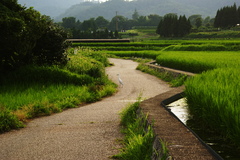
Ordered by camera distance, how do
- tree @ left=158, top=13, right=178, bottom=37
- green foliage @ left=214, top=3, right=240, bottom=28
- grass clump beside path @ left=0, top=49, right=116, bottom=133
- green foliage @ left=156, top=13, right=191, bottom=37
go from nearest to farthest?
grass clump beside path @ left=0, top=49, right=116, bottom=133 → green foliage @ left=156, top=13, right=191, bottom=37 → tree @ left=158, top=13, right=178, bottom=37 → green foliage @ left=214, top=3, right=240, bottom=28

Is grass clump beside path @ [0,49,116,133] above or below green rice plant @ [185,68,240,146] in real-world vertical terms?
below

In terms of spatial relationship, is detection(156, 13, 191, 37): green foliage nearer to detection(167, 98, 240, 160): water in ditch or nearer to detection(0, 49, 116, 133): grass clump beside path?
detection(0, 49, 116, 133): grass clump beside path

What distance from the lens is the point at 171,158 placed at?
3.86 m

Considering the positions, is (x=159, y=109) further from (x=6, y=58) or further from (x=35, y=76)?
(x=6, y=58)

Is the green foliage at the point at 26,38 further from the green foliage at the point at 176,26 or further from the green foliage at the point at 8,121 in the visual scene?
the green foliage at the point at 176,26

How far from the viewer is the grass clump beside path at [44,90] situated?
9.56 meters

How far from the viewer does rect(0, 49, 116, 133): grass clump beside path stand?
9.56 metres

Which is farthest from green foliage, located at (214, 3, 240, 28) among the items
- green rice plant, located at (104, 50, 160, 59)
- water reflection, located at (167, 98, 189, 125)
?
water reflection, located at (167, 98, 189, 125)

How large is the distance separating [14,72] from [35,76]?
112 cm

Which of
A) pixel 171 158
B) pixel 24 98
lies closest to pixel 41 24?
pixel 24 98

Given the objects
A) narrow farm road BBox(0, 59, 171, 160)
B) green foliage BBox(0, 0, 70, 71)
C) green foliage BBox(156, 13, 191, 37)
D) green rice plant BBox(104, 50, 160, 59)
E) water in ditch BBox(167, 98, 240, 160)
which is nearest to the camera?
water in ditch BBox(167, 98, 240, 160)

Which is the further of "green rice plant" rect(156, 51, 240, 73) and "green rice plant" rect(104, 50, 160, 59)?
"green rice plant" rect(104, 50, 160, 59)

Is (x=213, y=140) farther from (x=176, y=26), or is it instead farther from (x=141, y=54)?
(x=176, y=26)

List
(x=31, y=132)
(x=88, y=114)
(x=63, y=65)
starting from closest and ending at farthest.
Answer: (x=31, y=132) → (x=88, y=114) → (x=63, y=65)
